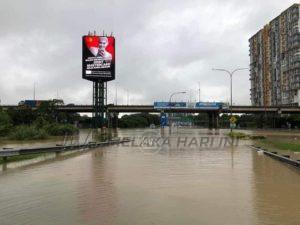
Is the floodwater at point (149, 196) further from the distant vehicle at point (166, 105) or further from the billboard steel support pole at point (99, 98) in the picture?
the distant vehicle at point (166, 105)

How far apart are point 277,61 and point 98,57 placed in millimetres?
108600

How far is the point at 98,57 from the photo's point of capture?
75000 mm

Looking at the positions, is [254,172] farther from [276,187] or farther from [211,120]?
[211,120]

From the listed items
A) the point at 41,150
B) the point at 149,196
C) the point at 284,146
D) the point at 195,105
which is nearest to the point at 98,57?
the point at 284,146

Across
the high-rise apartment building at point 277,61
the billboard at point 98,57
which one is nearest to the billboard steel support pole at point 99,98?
the billboard at point 98,57

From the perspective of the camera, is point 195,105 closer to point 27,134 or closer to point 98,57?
point 98,57

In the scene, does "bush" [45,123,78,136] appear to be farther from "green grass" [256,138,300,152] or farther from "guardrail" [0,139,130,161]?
"green grass" [256,138,300,152]

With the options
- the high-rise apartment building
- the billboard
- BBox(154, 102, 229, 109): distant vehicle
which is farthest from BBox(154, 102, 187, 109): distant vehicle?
the billboard

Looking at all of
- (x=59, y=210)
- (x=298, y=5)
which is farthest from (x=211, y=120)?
(x=59, y=210)

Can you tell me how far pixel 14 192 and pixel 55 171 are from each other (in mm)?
5900

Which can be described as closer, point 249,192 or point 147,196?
point 147,196

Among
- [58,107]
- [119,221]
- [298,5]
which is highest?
[298,5]

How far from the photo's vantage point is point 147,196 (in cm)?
1245

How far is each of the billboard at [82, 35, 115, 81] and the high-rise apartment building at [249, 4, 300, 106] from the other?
89553mm
